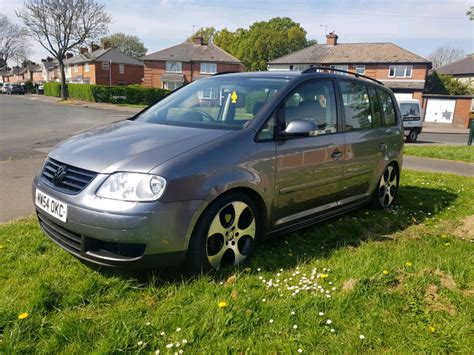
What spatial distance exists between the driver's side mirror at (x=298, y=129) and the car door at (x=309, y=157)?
0.08 metres

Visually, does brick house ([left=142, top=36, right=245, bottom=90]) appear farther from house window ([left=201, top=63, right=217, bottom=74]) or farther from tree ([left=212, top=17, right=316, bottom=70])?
tree ([left=212, top=17, right=316, bottom=70])

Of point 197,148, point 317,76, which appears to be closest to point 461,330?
point 197,148

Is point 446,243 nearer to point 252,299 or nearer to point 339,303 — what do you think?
point 339,303

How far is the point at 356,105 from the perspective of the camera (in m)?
4.79

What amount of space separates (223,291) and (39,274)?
1.52m

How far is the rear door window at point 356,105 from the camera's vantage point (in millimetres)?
4559

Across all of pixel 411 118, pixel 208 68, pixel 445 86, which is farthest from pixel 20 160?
pixel 208 68

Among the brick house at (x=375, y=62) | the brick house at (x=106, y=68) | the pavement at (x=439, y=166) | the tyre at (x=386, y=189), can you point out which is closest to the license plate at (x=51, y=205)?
the tyre at (x=386, y=189)

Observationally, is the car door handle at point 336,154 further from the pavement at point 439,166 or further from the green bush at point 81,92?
the green bush at point 81,92

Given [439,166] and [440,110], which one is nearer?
[439,166]

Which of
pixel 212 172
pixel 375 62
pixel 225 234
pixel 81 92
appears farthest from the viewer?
pixel 375 62

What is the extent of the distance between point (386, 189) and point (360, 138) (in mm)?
1330

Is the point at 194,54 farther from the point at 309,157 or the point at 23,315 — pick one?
the point at 23,315

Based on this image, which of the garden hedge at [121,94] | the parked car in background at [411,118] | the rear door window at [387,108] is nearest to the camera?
the rear door window at [387,108]
